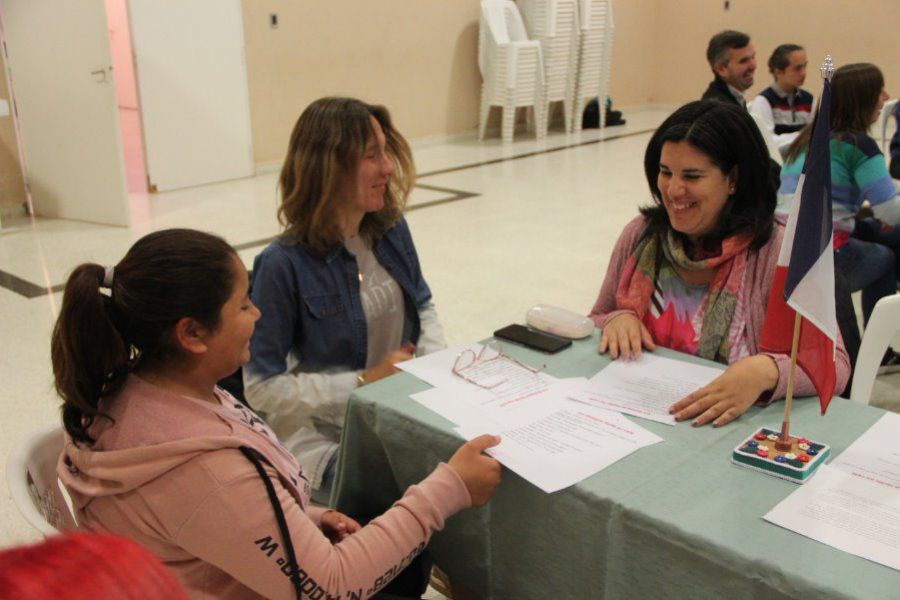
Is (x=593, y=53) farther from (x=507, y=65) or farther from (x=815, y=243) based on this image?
(x=815, y=243)

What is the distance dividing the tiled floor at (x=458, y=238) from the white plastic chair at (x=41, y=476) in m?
1.04

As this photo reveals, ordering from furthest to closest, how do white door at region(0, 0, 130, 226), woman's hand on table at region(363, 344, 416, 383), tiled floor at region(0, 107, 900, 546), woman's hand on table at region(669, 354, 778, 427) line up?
1. white door at region(0, 0, 130, 226)
2. tiled floor at region(0, 107, 900, 546)
3. woman's hand on table at region(363, 344, 416, 383)
4. woman's hand on table at region(669, 354, 778, 427)

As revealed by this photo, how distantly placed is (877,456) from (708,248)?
0.68 meters

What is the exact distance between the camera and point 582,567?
125 cm

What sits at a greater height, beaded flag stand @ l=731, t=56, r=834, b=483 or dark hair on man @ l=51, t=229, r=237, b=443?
dark hair on man @ l=51, t=229, r=237, b=443

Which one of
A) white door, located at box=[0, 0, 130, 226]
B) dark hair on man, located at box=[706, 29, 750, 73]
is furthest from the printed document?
white door, located at box=[0, 0, 130, 226]

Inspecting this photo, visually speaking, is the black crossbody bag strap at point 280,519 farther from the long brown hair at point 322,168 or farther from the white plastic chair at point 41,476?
the long brown hair at point 322,168

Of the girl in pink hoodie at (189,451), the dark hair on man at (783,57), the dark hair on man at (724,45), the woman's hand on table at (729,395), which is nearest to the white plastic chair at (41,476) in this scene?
the girl in pink hoodie at (189,451)

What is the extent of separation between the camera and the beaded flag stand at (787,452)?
122 cm

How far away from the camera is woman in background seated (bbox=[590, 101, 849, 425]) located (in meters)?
1.76

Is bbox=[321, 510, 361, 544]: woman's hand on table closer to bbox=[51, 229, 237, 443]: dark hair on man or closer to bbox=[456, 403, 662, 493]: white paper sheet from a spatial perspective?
bbox=[456, 403, 662, 493]: white paper sheet

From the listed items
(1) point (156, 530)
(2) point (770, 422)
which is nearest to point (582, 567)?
(2) point (770, 422)

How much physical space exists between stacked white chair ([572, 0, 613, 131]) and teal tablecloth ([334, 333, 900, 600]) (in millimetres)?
8184

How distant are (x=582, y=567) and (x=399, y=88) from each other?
7.47 m
